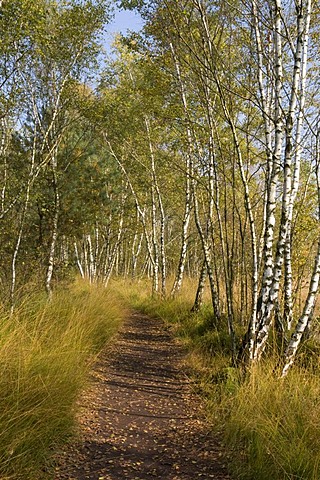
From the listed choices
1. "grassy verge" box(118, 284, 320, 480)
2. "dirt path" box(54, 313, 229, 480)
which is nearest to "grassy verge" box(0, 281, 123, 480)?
"dirt path" box(54, 313, 229, 480)

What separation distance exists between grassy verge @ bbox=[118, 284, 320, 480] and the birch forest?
0.25m

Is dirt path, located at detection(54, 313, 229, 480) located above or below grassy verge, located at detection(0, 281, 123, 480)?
below

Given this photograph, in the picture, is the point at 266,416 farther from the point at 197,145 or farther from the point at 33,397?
the point at 197,145

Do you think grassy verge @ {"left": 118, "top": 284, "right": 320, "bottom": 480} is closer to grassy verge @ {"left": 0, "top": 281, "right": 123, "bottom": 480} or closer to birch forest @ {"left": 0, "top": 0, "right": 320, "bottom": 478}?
birch forest @ {"left": 0, "top": 0, "right": 320, "bottom": 478}

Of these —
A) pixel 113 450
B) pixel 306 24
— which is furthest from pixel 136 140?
pixel 113 450

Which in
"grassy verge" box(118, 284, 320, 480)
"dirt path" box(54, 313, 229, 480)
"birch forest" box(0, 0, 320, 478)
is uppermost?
"birch forest" box(0, 0, 320, 478)

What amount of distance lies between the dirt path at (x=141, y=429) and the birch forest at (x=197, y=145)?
995mm

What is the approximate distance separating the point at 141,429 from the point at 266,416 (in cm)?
133

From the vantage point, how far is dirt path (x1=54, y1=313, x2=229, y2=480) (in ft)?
10.4

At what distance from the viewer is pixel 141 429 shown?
4.01 metres

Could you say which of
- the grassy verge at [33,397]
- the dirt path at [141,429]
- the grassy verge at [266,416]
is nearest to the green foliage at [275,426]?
the grassy verge at [266,416]

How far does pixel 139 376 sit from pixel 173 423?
1.68 metres

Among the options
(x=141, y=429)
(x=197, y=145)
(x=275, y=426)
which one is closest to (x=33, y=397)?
(x=141, y=429)

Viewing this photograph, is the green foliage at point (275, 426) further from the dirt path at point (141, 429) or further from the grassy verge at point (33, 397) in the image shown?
the grassy verge at point (33, 397)
